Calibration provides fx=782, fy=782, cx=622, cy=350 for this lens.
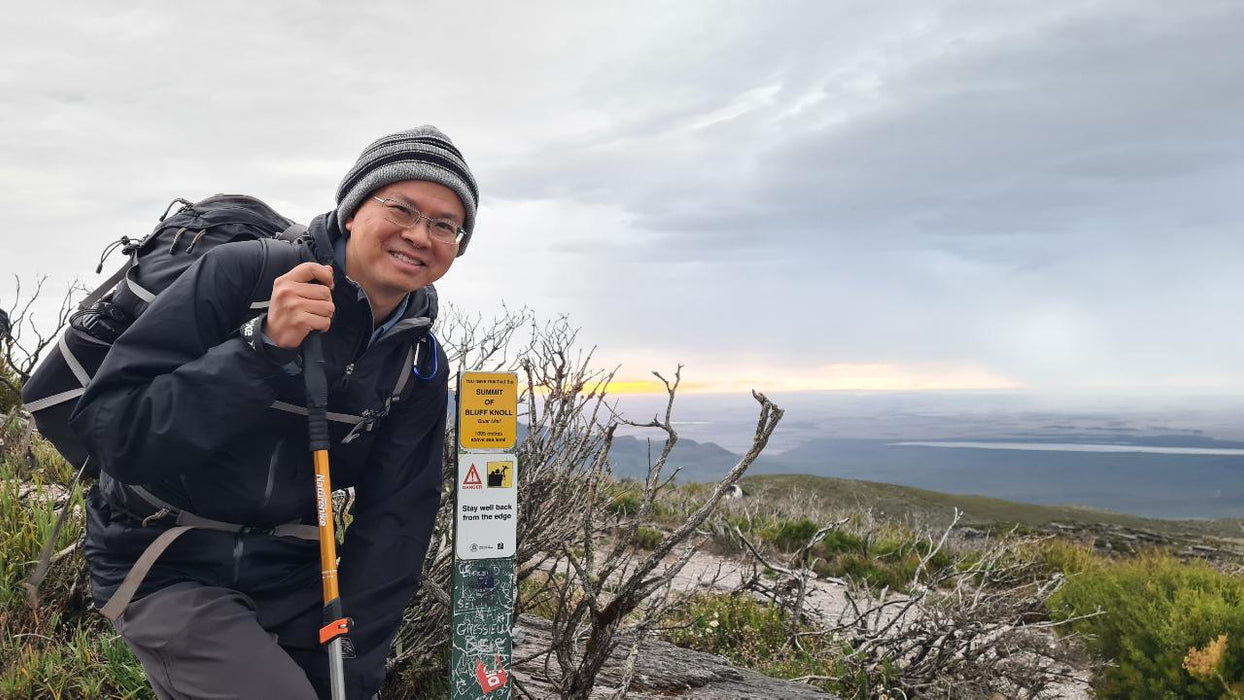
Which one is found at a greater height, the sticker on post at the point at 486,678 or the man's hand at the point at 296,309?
the man's hand at the point at 296,309

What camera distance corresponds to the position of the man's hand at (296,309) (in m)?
2.14

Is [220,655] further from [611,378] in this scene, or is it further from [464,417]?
[611,378]

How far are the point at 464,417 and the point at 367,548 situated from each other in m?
0.61

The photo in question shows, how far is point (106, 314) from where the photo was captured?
2.33 metres

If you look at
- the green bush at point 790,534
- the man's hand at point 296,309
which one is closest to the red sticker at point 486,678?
the man's hand at point 296,309

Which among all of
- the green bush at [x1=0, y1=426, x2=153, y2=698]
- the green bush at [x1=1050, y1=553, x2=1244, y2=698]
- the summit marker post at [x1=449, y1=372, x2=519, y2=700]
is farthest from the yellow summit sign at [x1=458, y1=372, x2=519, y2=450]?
the green bush at [x1=1050, y1=553, x2=1244, y2=698]

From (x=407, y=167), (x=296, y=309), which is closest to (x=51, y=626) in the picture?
(x=296, y=309)

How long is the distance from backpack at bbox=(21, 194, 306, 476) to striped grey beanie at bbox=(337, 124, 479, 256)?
407 mm

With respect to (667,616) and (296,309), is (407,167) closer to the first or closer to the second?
(296,309)

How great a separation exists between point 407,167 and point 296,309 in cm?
63

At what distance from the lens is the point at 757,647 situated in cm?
596

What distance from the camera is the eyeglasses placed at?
2502 mm

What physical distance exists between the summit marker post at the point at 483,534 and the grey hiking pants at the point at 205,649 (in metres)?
0.76

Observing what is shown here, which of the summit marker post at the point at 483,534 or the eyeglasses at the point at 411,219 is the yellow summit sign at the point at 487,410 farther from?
the eyeglasses at the point at 411,219
